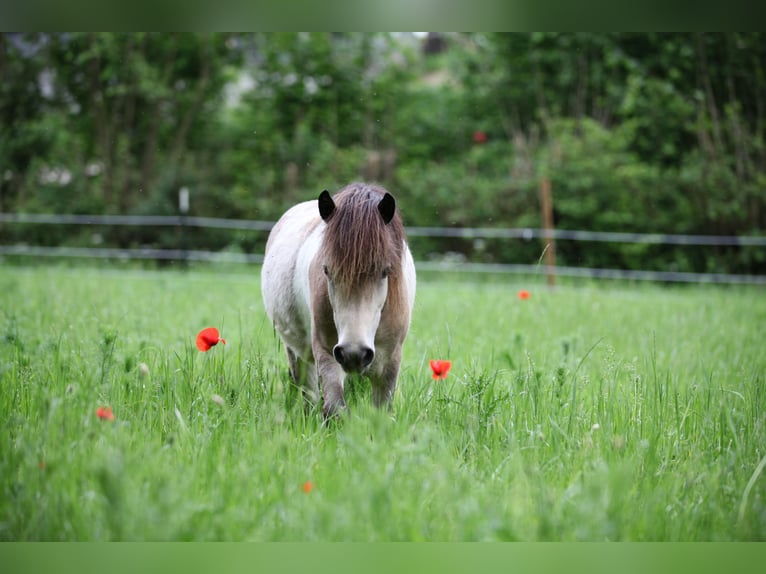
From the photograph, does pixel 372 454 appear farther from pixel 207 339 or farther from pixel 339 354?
pixel 207 339

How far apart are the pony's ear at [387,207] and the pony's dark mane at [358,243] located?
3 cm

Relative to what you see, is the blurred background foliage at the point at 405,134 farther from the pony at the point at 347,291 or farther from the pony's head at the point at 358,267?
the pony's head at the point at 358,267

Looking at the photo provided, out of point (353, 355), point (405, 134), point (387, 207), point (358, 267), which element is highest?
point (405, 134)

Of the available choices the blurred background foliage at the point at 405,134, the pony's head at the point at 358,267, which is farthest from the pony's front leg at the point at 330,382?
the blurred background foliage at the point at 405,134

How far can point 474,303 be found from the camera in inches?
296

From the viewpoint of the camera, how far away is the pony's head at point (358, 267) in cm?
260

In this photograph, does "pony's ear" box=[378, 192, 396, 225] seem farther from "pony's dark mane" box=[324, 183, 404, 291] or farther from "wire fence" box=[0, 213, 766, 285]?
"wire fence" box=[0, 213, 766, 285]

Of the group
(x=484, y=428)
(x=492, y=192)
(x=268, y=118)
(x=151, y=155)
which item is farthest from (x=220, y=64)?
(x=484, y=428)

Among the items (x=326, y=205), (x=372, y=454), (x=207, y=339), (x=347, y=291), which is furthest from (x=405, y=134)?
(x=372, y=454)

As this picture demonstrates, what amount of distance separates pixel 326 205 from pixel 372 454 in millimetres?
1073

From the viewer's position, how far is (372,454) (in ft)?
7.43

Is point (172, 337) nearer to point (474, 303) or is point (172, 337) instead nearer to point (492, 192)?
point (474, 303)

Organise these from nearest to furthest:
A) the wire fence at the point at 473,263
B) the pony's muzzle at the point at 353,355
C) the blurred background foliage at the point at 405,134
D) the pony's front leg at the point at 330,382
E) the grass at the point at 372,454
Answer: the grass at the point at 372,454 < the pony's muzzle at the point at 353,355 < the pony's front leg at the point at 330,382 < the wire fence at the point at 473,263 < the blurred background foliage at the point at 405,134
